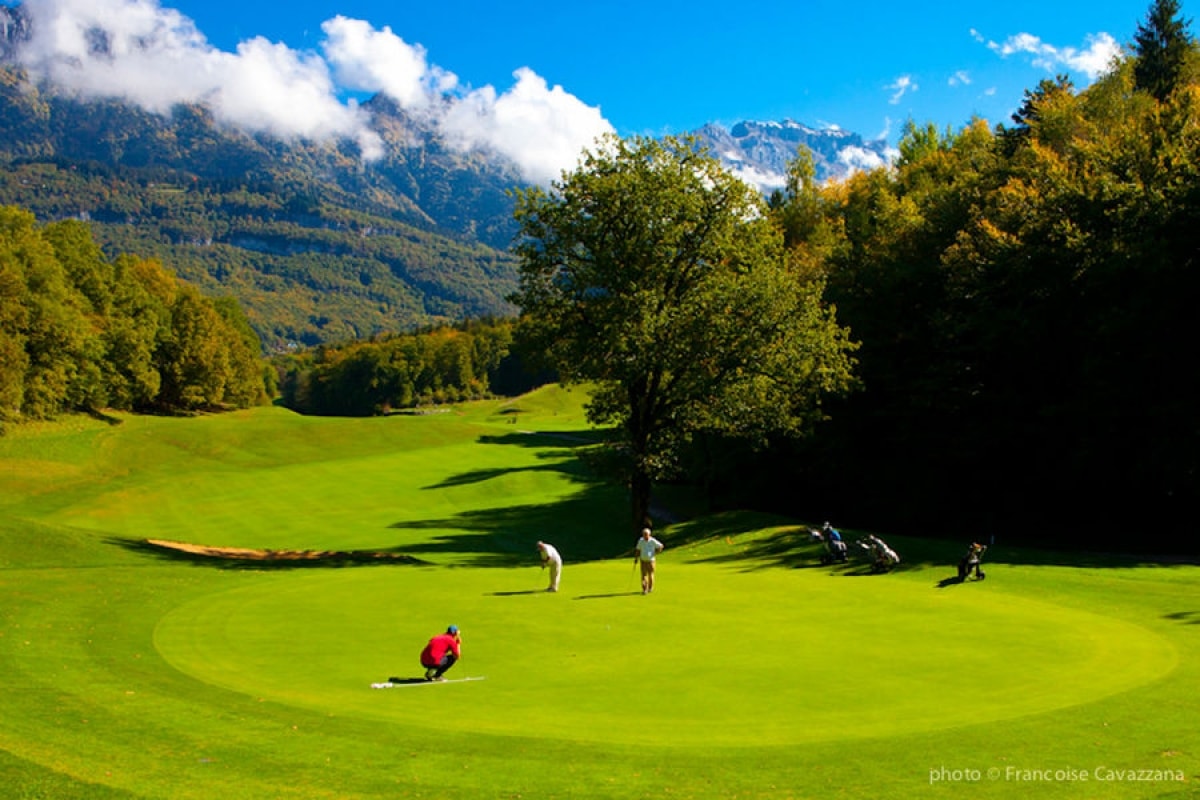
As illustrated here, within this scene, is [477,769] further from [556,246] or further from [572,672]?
[556,246]

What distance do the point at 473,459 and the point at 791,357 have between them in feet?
194

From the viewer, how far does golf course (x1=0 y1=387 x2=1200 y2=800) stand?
11906 mm

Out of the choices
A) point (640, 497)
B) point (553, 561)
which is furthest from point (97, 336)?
point (553, 561)

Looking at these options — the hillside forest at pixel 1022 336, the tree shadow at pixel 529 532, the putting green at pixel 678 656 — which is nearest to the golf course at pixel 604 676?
the putting green at pixel 678 656

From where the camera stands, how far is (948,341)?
5006cm

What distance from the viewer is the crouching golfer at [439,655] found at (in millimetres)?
17125

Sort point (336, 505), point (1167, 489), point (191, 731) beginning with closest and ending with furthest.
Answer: point (191, 731)
point (1167, 489)
point (336, 505)

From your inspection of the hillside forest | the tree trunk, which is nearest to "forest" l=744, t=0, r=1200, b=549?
the hillside forest

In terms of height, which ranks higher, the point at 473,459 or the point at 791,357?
the point at 791,357

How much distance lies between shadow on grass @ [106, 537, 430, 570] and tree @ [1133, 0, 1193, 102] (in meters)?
64.7

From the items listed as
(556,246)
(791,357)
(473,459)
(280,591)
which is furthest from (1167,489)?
(473,459)

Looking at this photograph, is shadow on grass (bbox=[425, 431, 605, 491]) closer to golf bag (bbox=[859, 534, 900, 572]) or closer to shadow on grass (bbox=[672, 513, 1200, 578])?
shadow on grass (bbox=[672, 513, 1200, 578])

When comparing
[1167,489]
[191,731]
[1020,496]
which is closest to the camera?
[191,731]

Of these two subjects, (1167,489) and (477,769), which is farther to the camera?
(1167,489)
